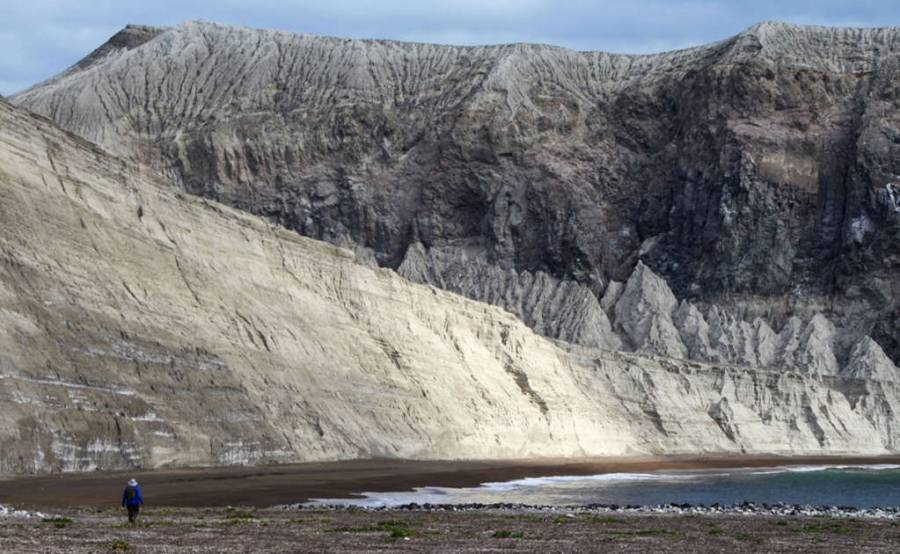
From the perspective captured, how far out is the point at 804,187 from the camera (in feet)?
443

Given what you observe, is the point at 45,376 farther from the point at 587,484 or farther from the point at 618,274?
the point at 618,274

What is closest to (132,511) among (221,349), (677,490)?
(221,349)

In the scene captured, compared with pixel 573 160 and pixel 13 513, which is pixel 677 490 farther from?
pixel 573 160

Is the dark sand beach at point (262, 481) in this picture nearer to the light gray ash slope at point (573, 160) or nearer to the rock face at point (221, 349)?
the rock face at point (221, 349)

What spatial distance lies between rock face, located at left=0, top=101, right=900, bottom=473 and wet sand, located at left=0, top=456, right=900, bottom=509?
148cm

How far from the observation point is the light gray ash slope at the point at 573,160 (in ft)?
424

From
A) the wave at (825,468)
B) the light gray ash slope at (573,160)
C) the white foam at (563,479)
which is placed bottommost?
the wave at (825,468)

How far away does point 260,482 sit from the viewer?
40.2 metres

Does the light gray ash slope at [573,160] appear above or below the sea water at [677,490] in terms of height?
above

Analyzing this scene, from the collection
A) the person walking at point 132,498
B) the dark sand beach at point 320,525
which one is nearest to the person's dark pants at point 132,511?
the person walking at point 132,498

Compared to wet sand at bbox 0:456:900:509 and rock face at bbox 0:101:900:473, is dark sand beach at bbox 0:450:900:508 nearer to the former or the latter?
wet sand at bbox 0:456:900:509

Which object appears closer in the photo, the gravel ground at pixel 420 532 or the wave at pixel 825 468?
the gravel ground at pixel 420 532

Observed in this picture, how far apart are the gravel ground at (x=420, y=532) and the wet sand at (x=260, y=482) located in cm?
238

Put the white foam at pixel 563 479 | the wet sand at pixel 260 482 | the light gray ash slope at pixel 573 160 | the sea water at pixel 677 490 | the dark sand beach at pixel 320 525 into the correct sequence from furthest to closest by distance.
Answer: the light gray ash slope at pixel 573 160
the white foam at pixel 563 479
the sea water at pixel 677 490
the wet sand at pixel 260 482
the dark sand beach at pixel 320 525
